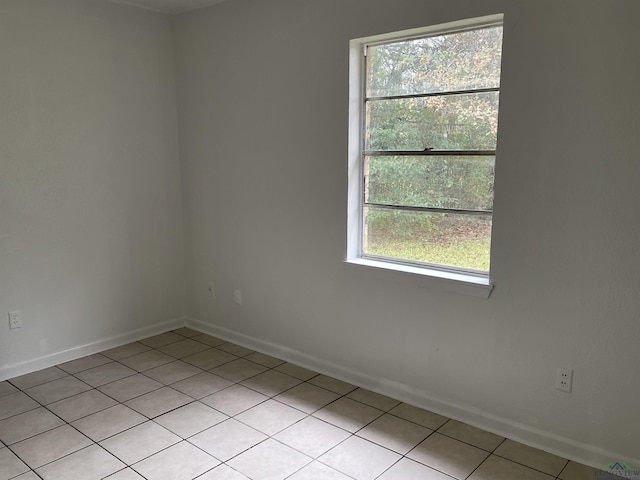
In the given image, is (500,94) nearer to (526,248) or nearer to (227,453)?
(526,248)

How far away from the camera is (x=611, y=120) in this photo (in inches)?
83.7

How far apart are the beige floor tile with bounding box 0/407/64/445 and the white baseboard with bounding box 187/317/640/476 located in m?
1.36

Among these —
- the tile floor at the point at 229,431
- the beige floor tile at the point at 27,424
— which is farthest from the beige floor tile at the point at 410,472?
the beige floor tile at the point at 27,424

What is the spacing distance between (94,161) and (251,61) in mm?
1252

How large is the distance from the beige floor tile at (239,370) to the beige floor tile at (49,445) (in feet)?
3.03

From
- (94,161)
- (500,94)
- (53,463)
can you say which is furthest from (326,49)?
(53,463)

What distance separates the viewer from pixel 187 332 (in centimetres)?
405

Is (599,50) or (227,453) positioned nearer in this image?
(599,50)

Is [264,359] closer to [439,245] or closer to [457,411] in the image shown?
[457,411]

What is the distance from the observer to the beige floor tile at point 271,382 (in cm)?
305

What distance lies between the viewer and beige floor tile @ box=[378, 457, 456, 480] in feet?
7.33

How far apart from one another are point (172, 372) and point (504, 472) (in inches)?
80.1

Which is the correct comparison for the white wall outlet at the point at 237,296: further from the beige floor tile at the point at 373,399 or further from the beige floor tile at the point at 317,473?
the beige floor tile at the point at 317,473

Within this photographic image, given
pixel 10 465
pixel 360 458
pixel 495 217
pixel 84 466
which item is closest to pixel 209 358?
pixel 84 466
